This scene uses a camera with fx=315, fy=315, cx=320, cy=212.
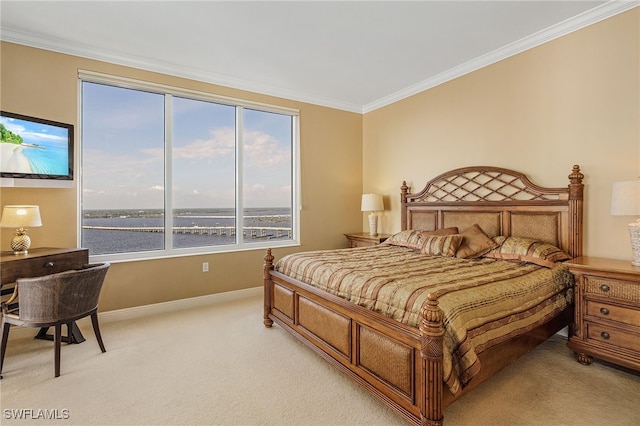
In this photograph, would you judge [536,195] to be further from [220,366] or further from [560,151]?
[220,366]

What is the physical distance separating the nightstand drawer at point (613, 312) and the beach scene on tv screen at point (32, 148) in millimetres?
4907

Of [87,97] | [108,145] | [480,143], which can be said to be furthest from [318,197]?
[87,97]

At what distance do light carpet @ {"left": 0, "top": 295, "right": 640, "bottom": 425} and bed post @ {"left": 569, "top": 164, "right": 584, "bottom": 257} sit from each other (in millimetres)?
915

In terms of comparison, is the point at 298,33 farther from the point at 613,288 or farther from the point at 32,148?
the point at 613,288

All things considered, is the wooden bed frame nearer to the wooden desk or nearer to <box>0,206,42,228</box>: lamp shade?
the wooden desk

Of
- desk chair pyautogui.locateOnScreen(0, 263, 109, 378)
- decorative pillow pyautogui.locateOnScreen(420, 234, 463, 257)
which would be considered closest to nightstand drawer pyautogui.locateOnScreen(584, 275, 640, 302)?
decorative pillow pyautogui.locateOnScreen(420, 234, 463, 257)

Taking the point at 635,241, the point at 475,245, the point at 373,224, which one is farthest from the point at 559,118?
the point at 373,224

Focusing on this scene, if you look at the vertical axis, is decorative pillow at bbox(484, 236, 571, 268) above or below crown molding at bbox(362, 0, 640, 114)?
below

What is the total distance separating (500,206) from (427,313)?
2432 millimetres

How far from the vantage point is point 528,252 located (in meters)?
2.88

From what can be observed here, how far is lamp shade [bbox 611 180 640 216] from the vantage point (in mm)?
2381

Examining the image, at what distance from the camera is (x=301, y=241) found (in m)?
4.94

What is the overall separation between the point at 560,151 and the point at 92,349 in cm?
480

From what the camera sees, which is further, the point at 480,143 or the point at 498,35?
the point at 480,143
